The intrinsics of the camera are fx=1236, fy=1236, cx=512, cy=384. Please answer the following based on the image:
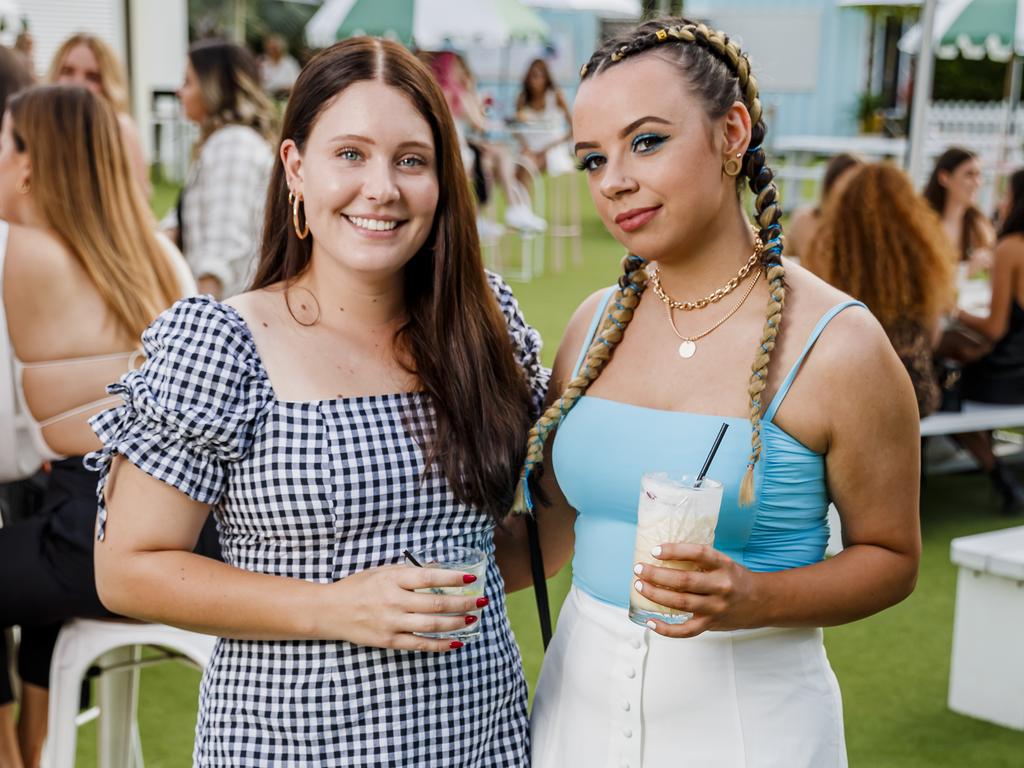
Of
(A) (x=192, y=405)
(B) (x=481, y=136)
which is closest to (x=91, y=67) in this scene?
(A) (x=192, y=405)

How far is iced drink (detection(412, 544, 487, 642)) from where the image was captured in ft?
5.41

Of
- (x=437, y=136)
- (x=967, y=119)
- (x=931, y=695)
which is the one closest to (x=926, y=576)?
(x=931, y=695)

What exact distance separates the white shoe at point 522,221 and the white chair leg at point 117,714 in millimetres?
8982

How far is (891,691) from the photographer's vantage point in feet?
13.3

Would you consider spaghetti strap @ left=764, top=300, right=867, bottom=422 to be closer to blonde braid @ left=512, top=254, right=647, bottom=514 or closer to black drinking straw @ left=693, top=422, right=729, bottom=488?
black drinking straw @ left=693, top=422, right=729, bottom=488

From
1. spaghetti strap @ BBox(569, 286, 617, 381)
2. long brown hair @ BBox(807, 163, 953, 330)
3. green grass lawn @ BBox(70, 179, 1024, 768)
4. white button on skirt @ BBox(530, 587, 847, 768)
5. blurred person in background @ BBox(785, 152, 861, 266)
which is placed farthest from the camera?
blurred person in background @ BBox(785, 152, 861, 266)

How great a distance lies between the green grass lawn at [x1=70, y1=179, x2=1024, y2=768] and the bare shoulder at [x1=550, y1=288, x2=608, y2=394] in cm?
204

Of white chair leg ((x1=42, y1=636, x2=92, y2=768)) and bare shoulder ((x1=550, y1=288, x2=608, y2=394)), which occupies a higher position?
bare shoulder ((x1=550, y1=288, x2=608, y2=394))

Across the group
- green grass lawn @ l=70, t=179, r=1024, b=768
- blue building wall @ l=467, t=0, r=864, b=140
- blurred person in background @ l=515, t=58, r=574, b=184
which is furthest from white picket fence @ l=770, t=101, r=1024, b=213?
green grass lawn @ l=70, t=179, r=1024, b=768

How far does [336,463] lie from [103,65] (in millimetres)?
4911

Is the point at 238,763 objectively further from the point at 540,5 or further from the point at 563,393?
the point at 540,5

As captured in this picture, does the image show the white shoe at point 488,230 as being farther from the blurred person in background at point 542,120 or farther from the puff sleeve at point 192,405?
the puff sleeve at point 192,405

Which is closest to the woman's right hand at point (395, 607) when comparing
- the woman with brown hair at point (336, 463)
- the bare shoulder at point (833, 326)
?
the woman with brown hair at point (336, 463)

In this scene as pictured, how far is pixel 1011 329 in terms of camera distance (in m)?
6.02
